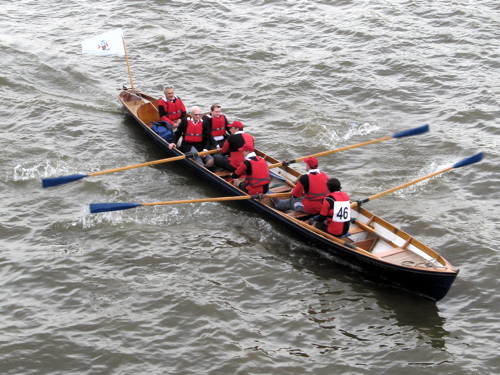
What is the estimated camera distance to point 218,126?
15.9m

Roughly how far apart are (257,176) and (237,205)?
123cm

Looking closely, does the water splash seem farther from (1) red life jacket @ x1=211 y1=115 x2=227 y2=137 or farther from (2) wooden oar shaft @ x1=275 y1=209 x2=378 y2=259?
(2) wooden oar shaft @ x1=275 y1=209 x2=378 y2=259

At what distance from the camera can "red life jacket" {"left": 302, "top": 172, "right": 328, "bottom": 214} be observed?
1311 cm

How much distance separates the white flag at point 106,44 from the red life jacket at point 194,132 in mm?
4652

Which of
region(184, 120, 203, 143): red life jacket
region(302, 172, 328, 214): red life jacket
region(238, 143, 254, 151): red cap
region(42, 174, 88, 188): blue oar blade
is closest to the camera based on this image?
region(302, 172, 328, 214): red life jacket

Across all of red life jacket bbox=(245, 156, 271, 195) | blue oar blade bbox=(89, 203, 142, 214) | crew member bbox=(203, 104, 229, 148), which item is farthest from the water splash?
red life jacket bbox=(245, 156, 271, 195)

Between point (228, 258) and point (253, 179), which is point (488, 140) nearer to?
point (253, 179)

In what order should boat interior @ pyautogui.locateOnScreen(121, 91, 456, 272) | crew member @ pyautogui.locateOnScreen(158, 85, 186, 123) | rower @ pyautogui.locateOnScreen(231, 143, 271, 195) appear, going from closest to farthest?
boat interior @ pyautogui.locateOnScreen(121, 91, 456, 272) < rower @ pyautogui.locateOnScreen(231, 143, 271, 195) < crew member @ pyautogui.locateOnScreen(158, 85, 186, 123)

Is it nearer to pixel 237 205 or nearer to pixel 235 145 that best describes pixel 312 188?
pixel 237 205

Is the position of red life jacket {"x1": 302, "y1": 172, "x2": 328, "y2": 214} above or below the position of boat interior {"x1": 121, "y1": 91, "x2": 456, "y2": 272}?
above

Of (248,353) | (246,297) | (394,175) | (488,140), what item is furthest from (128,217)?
(488,140)

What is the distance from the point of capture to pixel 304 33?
24812 millimetres

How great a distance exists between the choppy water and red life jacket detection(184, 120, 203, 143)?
111 centimetres

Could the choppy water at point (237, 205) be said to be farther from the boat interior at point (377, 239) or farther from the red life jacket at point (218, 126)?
the red life jacket at point (218, 126)
